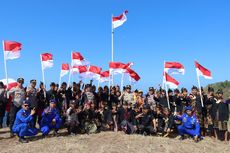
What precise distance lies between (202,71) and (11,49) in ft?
29.5

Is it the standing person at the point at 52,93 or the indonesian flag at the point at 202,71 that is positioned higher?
the indonesian flag at the point at 202,71

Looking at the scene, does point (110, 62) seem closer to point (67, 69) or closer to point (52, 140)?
point (67, 69)

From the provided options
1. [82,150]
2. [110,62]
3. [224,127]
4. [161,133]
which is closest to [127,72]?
[110,62]

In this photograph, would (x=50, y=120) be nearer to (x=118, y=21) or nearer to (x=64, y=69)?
(x=64, y=69)

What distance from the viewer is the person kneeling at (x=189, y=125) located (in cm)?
1384

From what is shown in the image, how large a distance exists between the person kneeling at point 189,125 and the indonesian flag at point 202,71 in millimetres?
2491

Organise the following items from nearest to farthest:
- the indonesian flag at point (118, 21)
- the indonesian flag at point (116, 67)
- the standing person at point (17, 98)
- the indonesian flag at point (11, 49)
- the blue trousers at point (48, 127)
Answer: the standing person at point (17, 98) → the blue trousers at point (48, 127) → the indonesian flag at point (11, 49) → the indonesian flag at point (116, 67) → the indonesian flag at point (118, 21)

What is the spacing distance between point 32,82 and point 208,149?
7.51 metres

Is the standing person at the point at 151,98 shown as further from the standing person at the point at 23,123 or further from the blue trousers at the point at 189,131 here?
the standing person at the point at 23,123

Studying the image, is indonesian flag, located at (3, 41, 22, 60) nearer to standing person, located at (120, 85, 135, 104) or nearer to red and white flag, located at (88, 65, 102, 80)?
red and white flag, located at (88, 65, 102, 80)

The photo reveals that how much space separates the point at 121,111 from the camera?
48.0ft

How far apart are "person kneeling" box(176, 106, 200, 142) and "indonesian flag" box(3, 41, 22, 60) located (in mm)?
7783

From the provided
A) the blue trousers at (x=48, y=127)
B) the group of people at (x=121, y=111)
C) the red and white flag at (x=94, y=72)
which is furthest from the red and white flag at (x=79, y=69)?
the blue trousers at (x=48, y=127)

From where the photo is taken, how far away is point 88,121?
14289 mm
